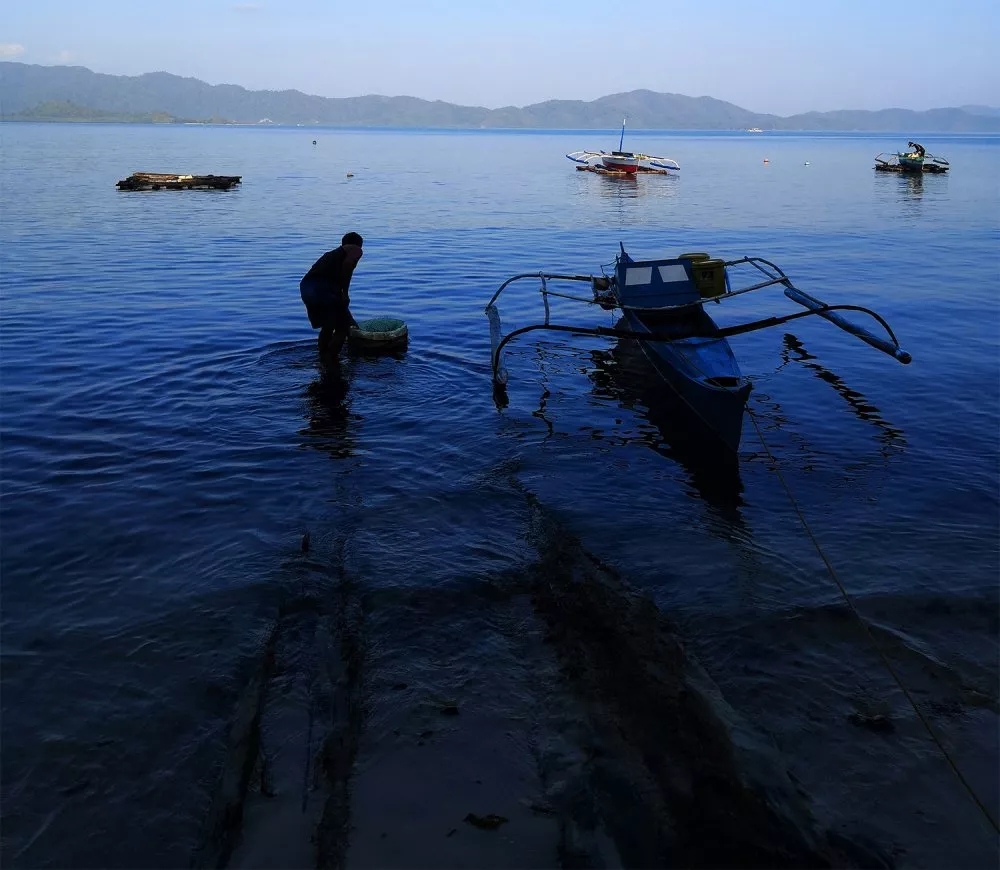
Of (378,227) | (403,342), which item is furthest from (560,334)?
(378,227)

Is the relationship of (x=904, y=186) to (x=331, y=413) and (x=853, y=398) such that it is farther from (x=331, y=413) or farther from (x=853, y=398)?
(x=331, y=413)

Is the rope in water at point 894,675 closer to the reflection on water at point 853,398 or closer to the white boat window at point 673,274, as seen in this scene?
the reflection on water at point 853,398

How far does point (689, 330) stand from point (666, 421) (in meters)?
3.07

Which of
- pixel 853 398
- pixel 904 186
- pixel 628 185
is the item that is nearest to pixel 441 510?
pixel 853 398

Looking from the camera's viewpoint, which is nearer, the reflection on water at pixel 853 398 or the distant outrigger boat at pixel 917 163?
the reflection on water at pixel 853 398

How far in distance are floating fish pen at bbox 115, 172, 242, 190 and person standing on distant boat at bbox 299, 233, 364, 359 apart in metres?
44.7

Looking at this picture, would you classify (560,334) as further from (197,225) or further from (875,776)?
(197,225)

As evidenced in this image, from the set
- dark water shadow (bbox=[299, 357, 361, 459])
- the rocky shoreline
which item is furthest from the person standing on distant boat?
the rocky shoreline

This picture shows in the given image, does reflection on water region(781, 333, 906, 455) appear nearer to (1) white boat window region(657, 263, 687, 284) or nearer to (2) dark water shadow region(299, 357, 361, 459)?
(1) white boat window region(657, 263, 687, 284)

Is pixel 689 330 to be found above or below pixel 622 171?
below

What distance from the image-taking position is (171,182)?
53375 mm

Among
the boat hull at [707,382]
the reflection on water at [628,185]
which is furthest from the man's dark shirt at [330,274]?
the reflection on water at [628,185]

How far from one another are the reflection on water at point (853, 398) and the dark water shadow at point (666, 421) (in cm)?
320

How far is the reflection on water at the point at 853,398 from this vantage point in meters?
13.1
